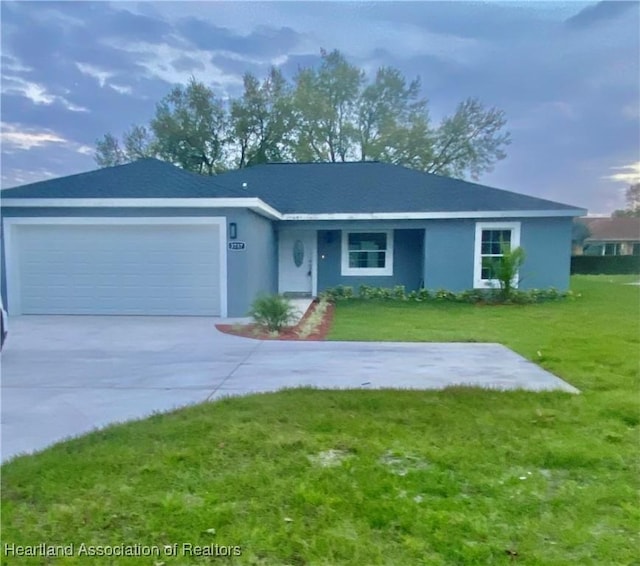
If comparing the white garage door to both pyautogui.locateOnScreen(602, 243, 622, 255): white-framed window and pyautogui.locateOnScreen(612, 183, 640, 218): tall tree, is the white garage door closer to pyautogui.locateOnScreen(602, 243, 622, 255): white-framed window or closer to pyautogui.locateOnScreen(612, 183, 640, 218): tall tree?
pyautogui.locateOnScreen(602, 243, 622, 255): white-framed window

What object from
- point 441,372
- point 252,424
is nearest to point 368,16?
point 441,372

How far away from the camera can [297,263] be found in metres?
15.4

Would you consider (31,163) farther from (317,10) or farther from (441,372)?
(441,372)

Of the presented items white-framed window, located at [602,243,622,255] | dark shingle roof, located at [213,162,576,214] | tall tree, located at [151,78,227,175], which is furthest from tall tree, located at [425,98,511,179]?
white-framed window, located at [602,243,622,255]

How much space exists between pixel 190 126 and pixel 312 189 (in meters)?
16.4

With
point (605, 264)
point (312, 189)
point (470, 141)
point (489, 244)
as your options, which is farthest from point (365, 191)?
point (605, 264)

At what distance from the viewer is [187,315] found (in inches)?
423

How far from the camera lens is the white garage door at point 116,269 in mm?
10703

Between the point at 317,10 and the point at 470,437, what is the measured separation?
8.10 metres

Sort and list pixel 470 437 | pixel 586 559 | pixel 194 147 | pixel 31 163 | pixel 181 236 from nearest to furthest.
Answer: pixel 586 559 → pixel 470 437 → pixel 181 236 → pixel 31 163 → pixel 194 147

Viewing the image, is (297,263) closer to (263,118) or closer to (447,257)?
(447,257)

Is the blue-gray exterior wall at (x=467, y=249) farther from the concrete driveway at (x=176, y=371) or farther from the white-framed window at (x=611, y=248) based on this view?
the white-framed window at (x=611, y=248)

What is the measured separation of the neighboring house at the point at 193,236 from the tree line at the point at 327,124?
1532 centimetres

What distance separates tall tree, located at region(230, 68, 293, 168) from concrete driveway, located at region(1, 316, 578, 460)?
22.6 m
